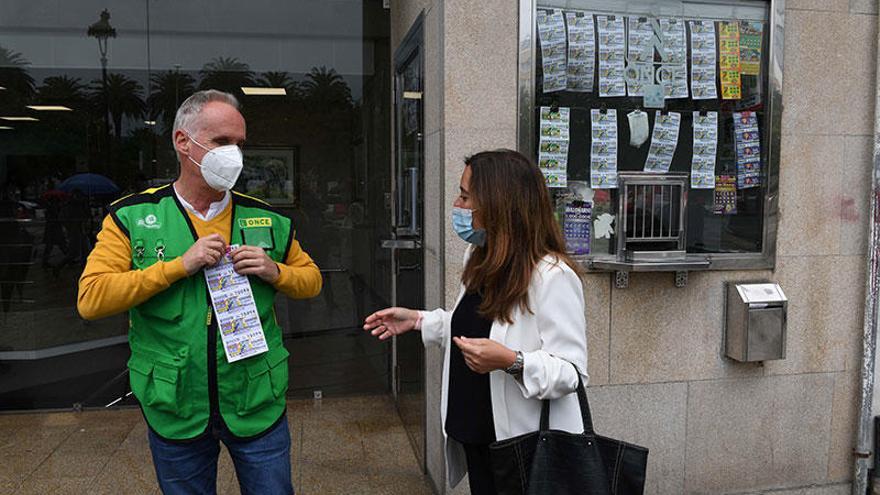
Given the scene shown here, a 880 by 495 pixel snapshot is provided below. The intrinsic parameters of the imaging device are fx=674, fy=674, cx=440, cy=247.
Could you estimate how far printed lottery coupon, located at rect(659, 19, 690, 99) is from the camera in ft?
12.2

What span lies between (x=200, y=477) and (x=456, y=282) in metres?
1.56

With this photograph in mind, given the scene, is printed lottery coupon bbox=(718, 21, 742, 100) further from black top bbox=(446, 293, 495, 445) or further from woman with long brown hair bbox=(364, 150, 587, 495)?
black top bbox=(446, 293, 495, 445)

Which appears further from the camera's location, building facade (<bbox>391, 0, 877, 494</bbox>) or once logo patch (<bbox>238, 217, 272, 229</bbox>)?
building facade (<bbox>391, 0, 877, 494</bbox>)

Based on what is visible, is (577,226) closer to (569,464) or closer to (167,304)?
(569,464)

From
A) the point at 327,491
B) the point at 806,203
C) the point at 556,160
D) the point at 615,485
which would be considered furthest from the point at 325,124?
the point at 615,485

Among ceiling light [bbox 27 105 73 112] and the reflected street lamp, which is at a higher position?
the reflected street lamp

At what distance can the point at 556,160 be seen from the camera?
361 cm

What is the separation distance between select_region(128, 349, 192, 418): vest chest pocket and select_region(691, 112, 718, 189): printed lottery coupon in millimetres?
2919

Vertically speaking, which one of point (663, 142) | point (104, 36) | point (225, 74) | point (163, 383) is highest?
point (104, 36)

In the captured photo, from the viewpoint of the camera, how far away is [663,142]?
3783mm

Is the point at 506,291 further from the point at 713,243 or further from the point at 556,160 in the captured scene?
the point at 713,243

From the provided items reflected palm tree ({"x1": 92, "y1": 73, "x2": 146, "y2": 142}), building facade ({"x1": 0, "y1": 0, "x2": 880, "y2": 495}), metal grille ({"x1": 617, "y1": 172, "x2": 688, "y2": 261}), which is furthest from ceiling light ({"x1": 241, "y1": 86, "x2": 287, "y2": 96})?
metal grille ({"x1": 617, "y1": 172, "x2": 688, "y2": 261})

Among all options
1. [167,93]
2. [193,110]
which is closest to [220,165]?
[193,110]

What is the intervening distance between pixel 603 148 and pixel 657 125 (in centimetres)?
36
